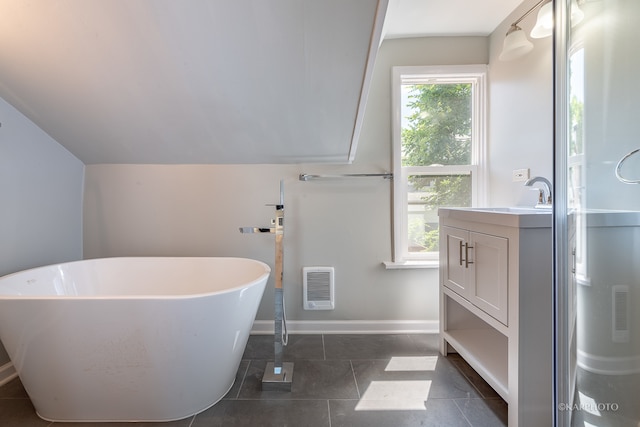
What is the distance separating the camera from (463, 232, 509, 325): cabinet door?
4.07ft

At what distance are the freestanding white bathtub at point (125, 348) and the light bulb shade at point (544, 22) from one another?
1936mm

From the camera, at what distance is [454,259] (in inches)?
66.0

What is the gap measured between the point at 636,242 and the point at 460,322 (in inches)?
40.4

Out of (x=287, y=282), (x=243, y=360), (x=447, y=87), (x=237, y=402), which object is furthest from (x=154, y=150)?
(x=447, y=87)

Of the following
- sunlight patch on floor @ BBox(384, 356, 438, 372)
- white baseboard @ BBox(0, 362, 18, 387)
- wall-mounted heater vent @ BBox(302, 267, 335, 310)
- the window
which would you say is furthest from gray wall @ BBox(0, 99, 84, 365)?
the window

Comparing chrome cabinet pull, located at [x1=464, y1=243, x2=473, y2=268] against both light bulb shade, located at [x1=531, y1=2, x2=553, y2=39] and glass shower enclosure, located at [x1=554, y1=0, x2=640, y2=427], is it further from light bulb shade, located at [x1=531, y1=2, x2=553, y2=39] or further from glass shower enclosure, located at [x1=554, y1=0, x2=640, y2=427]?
light bulb shade, located at [x1=531, y1=2, x2=553, y2=39]

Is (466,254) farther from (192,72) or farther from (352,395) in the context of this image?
(192,72)

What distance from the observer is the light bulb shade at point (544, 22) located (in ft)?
4.81

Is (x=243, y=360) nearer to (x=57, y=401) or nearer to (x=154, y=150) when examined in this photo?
(x=57, y=401)

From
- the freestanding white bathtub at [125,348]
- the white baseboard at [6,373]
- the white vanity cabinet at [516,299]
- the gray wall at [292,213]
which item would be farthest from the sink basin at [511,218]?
the white baseboard at [6,373]

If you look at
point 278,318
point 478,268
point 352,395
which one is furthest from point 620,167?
point 278,318

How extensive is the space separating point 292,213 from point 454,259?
112 cm

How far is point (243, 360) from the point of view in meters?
1.77

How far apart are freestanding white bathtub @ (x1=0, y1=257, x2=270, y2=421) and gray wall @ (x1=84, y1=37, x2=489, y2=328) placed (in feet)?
2.42
